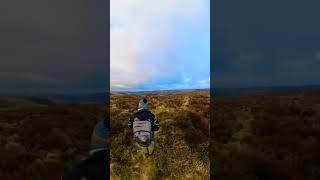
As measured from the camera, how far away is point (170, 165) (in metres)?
5.19

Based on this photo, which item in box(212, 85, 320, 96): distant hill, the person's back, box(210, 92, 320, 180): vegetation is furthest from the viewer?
the person's back

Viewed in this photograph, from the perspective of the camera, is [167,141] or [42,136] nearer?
[42,136]

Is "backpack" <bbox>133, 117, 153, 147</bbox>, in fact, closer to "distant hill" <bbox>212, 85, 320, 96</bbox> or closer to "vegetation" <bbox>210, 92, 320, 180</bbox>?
"vegetation" <bbox>210, 92, 320, 180</bbox>

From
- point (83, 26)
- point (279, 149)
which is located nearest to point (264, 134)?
point (279, 149)

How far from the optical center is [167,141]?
5.25 m

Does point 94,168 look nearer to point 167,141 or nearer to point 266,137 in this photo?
point 167,141

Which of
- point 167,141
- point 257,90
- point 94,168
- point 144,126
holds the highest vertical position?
point 257,90

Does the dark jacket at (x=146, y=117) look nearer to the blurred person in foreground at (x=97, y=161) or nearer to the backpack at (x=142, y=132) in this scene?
the backpack at (x=142, y=132)

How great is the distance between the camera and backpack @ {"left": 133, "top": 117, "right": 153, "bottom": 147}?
5254 millimetres

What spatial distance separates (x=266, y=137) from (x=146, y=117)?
1.20m

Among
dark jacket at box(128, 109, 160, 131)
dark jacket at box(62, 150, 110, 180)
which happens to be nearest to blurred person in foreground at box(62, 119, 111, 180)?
dark jacket at box(62, 150, 110, 180)

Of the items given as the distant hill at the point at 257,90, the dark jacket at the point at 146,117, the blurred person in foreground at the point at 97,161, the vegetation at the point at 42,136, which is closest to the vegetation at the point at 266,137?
the distant hill at the point at 257,90

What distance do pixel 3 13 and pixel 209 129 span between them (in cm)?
231

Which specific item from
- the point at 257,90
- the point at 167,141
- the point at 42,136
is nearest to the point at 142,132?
the point at 167,141
